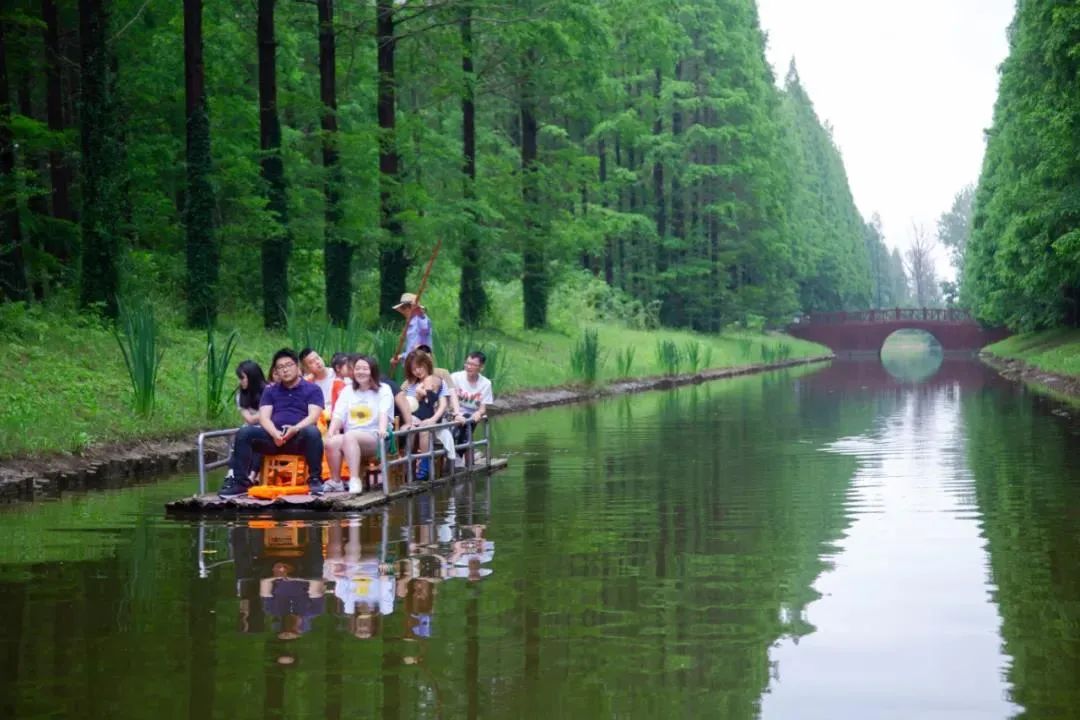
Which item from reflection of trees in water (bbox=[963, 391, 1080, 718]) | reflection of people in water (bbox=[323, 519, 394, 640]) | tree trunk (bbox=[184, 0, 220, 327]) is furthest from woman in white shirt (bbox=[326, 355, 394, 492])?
tree trunk (bbox=[184, 0, 220, 327])

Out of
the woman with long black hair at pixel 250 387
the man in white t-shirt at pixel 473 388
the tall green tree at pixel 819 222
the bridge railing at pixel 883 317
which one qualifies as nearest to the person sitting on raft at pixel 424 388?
the man in white t-shirt at pixel 473 388

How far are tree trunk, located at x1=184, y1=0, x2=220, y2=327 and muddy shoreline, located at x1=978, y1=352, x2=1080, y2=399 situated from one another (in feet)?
60.0

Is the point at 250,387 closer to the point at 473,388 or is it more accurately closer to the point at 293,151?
the point at 473,388

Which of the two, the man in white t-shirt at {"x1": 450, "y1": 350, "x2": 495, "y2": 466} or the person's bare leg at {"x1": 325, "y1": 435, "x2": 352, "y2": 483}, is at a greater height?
the man in white t-shirt at {"x1": 450, "y1": 350, "x2": 495, "y2": 466}

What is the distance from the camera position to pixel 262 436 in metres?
14.7

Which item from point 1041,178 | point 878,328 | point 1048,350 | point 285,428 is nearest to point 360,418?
point 285,428

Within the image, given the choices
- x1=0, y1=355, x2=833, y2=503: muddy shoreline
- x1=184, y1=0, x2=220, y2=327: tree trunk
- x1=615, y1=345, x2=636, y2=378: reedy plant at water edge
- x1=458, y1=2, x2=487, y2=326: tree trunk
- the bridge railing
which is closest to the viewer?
x1=0, y1=355, x2=833, y2=503: muddy shoreline

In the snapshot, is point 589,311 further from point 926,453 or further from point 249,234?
point 926,453

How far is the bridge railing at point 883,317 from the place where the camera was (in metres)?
103

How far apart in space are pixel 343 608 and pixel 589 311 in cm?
4391

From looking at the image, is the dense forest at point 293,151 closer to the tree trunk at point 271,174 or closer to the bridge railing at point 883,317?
the tree trunk at point 271,174

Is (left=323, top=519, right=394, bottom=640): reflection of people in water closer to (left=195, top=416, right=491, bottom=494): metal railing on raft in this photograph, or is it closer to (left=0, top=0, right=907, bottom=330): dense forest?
(left=195, top=416, right=491, bottom=494): metal railing on raft

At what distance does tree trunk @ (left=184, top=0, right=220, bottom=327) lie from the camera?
93.0ft

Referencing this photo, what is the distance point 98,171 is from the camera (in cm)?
2622
